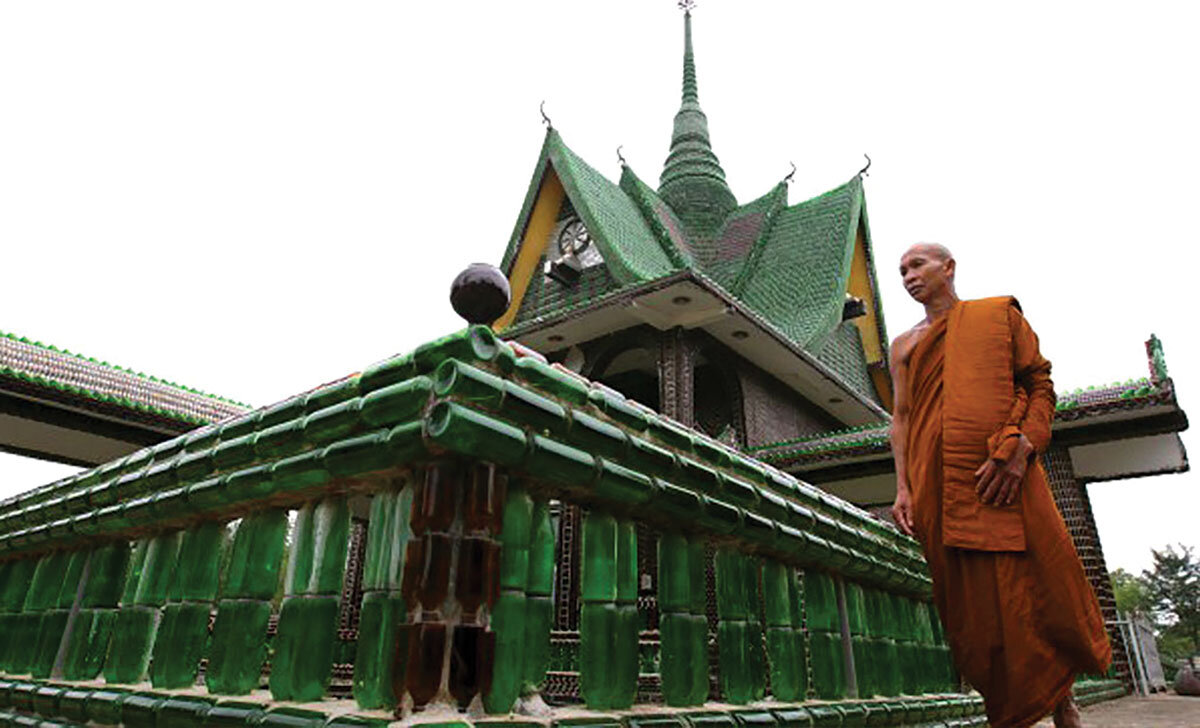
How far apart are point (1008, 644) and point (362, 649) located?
169 centimetres

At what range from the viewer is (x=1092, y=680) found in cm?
676

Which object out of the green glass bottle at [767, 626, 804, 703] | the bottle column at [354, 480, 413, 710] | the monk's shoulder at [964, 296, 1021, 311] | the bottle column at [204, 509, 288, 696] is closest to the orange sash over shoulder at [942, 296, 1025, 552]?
the monk's shoulder at [964, 296, 1021, 311]

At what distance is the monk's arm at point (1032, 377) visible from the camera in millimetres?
2111

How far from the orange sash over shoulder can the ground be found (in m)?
1.95

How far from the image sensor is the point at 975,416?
2.14 metres

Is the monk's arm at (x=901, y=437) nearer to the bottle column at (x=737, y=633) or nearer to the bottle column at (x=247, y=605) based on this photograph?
the bottle column at (x=737, y=633)

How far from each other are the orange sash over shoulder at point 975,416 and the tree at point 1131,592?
57441 mm

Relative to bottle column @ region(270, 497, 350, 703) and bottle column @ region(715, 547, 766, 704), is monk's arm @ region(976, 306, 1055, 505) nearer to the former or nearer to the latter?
bottle column @ region(715, 547, 766, 704)

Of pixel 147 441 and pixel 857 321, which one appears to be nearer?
pixel 147 441

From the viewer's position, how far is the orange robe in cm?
194

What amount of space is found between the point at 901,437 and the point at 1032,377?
0.48 m

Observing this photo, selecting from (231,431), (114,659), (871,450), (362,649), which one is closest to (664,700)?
(362,649)

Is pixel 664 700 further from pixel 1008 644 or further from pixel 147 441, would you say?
pixel 147 441

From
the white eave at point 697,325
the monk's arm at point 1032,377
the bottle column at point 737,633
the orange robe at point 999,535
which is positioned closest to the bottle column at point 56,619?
the bottle column at point 737,633
